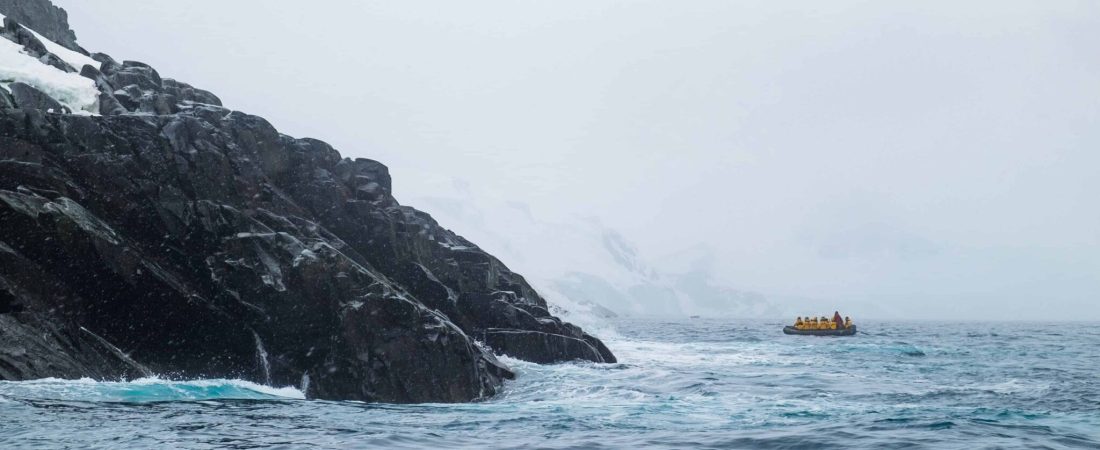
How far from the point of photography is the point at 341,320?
1275 inches

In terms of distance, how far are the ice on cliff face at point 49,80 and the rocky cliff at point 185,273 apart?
6.2 inches

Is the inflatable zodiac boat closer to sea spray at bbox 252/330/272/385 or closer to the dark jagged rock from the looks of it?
sea spray at bbox 252/330/272/385

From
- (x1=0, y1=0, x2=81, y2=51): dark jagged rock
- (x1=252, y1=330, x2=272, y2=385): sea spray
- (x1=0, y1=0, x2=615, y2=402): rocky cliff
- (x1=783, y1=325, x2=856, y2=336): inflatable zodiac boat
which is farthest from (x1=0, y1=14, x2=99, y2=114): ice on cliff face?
(x1=783, y1=325, x2=856, y2=336): inflatable zodiac boat

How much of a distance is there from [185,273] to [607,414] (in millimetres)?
18223

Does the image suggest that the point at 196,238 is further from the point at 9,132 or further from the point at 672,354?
the point at 672,354

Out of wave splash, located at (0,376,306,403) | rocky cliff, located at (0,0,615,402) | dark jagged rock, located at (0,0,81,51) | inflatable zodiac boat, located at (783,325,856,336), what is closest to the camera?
wave splash, located at (0,376,306,403)

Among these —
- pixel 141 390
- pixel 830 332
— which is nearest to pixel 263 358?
pixel 141 390

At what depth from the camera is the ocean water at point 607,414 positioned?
790 inches

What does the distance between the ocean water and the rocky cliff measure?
1734 mm

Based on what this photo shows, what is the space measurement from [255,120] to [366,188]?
663 centimetres

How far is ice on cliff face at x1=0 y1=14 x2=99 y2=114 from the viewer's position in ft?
131

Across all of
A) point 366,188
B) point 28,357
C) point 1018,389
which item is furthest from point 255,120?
point 1018,389

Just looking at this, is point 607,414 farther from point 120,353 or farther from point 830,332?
point 830,332

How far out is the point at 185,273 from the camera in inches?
1304
